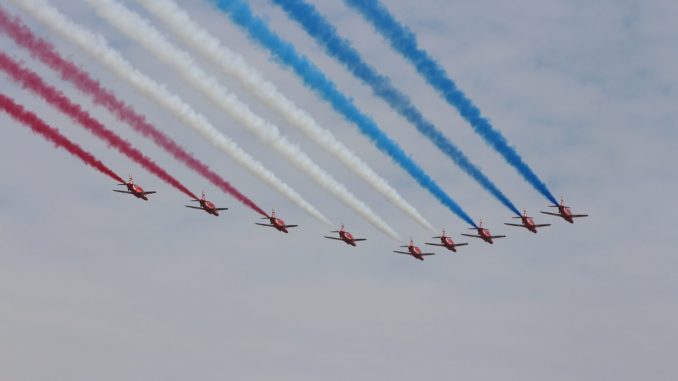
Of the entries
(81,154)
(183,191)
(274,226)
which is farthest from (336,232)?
(81,154)

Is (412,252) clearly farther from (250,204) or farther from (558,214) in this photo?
(250,204)

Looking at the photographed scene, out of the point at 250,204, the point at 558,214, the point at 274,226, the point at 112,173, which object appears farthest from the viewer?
the point at 558,214

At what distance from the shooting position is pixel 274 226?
248 feet

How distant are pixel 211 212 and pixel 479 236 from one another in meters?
21.3

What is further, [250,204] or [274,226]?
[274,226]

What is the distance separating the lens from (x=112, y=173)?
58500 mm

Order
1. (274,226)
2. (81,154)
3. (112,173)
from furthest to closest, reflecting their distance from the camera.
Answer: (274,226) < (112,173) < (81,154)

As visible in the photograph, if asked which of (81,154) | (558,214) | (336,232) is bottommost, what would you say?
(81,154)

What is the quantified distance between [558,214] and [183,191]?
32.4 meters

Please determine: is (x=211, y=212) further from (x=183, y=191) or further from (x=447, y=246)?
(x=447, y=246)

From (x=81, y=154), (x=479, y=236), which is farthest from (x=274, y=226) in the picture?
(x=81, y=154)

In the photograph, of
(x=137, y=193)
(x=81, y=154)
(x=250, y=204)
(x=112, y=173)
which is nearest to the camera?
(x=81, y=154)

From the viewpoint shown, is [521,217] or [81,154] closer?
[81,154]

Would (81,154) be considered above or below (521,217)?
below
